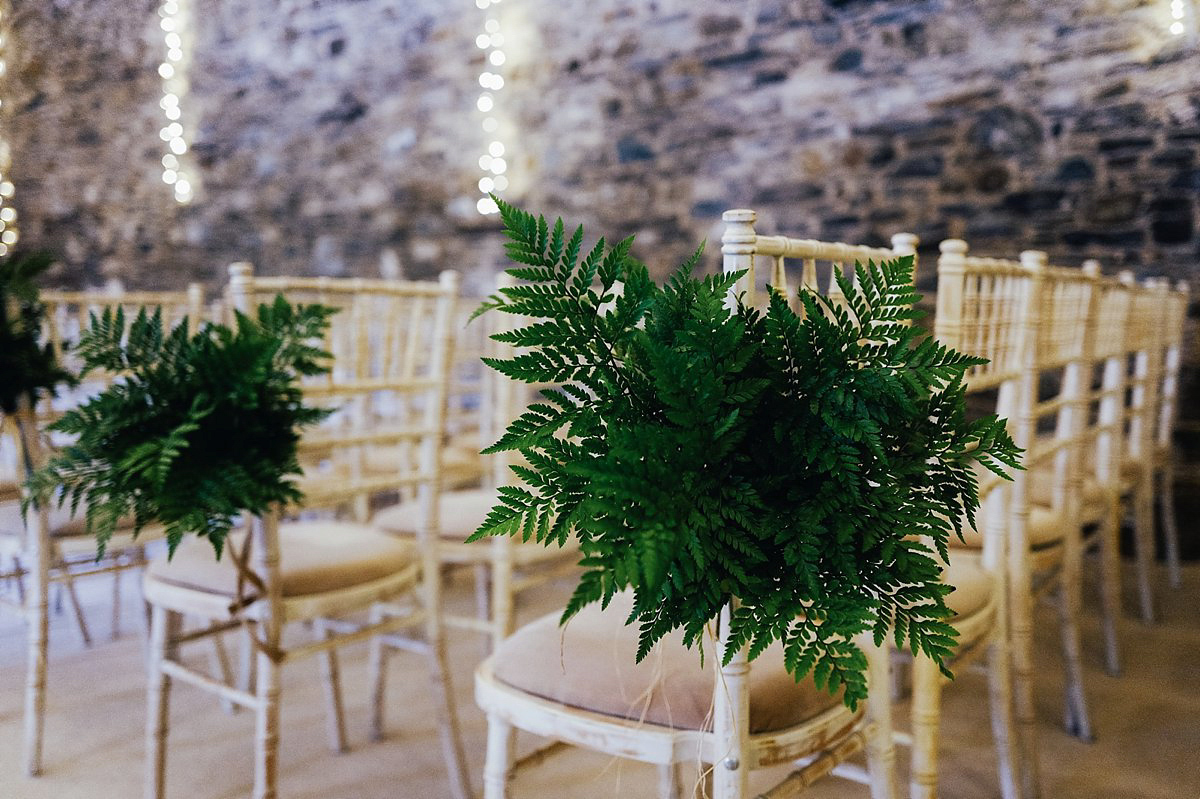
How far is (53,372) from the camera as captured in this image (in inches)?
77.4

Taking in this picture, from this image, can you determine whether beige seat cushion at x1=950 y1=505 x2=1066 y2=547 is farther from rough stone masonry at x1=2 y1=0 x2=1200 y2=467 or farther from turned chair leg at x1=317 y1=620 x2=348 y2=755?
rough stone masonry at x1=2 y1=0 x2=1200 y2=467

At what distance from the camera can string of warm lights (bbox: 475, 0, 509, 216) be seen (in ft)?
16.1

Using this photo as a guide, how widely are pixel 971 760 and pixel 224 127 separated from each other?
5522 mm

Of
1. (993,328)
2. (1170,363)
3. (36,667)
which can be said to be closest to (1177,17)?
(1170,363)

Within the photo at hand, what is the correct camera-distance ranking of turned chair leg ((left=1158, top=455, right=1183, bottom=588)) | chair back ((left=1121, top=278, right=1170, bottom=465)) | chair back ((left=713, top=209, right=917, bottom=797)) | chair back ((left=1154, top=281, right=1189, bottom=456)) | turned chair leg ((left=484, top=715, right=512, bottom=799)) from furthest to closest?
turned chair leg ((left=1158, top=455, right=1183, bottom=588))
chair back ((left=1154, top=281, right=1189, bottom=456))
chair back ((left=1121, top=278, right=1170, bottom=465))
turned chair leg ((left=484, top=715, right=512, bottom=799))
chair back ((left=713, top=209, right=917, bottom=797))

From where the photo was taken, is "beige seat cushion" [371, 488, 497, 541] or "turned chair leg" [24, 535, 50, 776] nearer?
"turned chair leg" [24, 535, 50, 776]

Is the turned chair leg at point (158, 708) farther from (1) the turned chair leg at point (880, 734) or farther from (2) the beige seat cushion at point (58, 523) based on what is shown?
(1) the turned chair leg at point (880, 734)

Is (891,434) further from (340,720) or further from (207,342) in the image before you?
(340,720)

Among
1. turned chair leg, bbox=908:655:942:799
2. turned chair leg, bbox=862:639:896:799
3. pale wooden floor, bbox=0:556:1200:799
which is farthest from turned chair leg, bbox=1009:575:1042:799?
turned chair leg, bbox=862:639:896:799

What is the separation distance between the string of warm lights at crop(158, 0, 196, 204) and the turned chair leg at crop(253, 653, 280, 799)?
5.19 meters

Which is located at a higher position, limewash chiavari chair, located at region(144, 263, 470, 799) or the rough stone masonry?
the rough stone masonry

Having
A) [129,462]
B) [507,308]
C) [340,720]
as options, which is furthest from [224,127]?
[507,308]

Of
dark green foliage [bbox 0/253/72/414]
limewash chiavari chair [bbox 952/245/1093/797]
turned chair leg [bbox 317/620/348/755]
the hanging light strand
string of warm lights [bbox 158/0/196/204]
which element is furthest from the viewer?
string of warm lights [bbox 158/0/196/204]

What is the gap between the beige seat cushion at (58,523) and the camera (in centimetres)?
217
